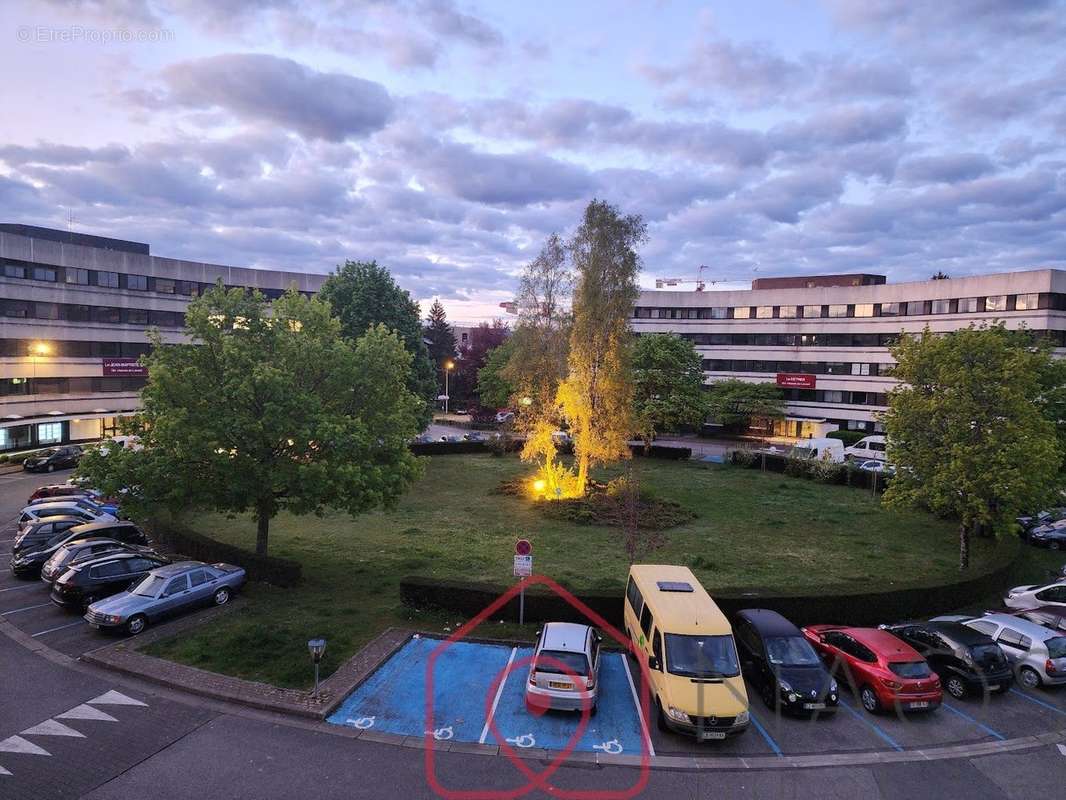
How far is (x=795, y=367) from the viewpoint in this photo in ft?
240

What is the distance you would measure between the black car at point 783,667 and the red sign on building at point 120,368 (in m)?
56.3

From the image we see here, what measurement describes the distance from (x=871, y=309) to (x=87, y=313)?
7449 centimetres

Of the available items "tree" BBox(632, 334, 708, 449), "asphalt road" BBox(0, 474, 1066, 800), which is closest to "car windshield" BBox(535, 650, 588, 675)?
"asphalt road" BBox(0, 474, 1066, 800)

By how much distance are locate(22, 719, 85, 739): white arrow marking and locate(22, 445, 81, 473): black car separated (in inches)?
1402

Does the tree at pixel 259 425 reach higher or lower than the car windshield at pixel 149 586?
higher

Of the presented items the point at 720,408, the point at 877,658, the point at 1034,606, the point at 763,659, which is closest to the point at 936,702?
the point at 877,658

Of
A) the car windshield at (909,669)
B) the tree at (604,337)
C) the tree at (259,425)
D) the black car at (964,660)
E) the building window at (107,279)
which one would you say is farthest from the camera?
the building window at (107,279)

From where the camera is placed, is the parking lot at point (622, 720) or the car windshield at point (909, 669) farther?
the car windshield at point (909, 669)

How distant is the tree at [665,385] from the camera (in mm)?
57781

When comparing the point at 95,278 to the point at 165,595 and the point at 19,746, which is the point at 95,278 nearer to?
the point at 165,595

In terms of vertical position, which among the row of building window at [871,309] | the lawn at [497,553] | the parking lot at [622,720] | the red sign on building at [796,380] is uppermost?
the row of building window at [871,309]

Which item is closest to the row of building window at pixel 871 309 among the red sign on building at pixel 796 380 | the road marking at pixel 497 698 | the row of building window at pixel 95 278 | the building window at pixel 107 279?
the red sign on building at pixel 796 380

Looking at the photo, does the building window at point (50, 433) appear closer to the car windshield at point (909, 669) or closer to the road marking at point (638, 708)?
the road marking at point (638, 708)

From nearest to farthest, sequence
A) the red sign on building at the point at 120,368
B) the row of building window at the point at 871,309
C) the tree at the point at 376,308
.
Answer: the tree at the point at 376,308
the red sign on building at the point at 120,368
the row of building window at the point at 871,309
